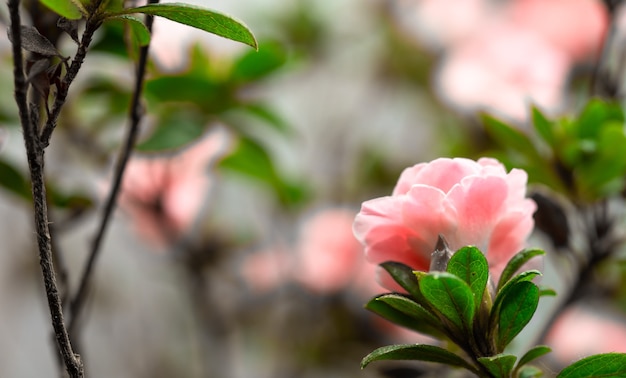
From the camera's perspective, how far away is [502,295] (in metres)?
0.39

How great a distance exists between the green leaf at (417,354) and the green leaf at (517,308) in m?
0.03

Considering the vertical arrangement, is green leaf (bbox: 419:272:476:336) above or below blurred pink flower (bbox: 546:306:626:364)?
below

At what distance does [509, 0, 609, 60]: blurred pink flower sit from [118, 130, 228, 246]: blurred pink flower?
66 cm

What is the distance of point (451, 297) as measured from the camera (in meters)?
0.38

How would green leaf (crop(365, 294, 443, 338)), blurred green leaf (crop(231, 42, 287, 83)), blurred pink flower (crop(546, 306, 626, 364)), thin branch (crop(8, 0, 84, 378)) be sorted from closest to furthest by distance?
thin branch (crop(8, 0, 84, 378)) < green leaf (crop(365, 294, 443, 338)) < blurred green leaf (crop(231, 42, 287, 83)) < blurred pink flower (crop(546, 306, 626, 364))

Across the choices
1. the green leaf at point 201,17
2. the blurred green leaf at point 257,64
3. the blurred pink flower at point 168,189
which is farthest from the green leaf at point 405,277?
the blurred pink flower at point 168,189

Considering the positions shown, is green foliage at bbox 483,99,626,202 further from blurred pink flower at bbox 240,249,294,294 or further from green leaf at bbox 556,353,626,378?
blurred pink flower at bbox 240,249,294,294

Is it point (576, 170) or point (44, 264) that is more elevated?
point (576, 170)

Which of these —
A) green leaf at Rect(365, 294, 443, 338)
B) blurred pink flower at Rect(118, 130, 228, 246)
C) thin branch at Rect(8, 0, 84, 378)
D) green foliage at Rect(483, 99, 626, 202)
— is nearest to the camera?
thin branch at Rect(8, 0, 84, 378)

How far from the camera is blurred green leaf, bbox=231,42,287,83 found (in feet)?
2.55

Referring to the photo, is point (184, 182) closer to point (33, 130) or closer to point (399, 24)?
point (33, 130)

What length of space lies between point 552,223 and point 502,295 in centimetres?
24

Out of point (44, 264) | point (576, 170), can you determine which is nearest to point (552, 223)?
point (576, 170)

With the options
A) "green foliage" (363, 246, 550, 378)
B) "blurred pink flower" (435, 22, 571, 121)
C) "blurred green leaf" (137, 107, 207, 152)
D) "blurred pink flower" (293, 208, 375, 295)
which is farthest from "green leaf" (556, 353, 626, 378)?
"blurred pink flower" (293, 208, 375, 295)
